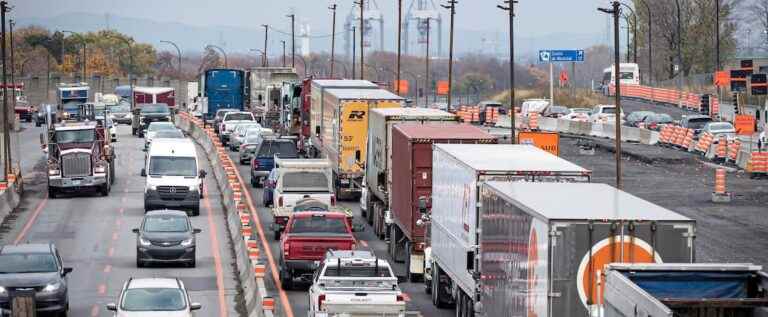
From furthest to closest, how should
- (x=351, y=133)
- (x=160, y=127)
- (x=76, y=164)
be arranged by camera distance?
1. (x=160, y=127)
2. (x=76, y=164)
3. (x=351, y=133)

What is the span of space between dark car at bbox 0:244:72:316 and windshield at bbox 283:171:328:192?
1424cm

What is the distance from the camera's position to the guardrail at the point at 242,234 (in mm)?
32438

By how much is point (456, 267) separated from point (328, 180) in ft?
60.5

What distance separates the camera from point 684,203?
180ft

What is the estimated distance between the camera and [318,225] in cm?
3788

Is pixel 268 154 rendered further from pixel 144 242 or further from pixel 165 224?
pixel 144 242

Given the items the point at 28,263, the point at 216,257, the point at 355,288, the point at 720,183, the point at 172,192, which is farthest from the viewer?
the point at 720,183

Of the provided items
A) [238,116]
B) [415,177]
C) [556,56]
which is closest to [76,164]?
[415,177]

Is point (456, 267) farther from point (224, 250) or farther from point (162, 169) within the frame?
point (162, 169)

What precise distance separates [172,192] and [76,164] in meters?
7.53

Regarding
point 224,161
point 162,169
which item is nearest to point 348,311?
point 162,169

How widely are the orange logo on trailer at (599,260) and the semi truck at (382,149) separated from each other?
23.0 meters

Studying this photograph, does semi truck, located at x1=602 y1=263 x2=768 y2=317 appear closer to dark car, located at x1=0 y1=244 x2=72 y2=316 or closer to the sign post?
dark car, located at x1=0 y1=244 x2=72 y2=316

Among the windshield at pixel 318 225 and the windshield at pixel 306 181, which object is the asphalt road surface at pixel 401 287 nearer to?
the windshield at pixel 318 225
